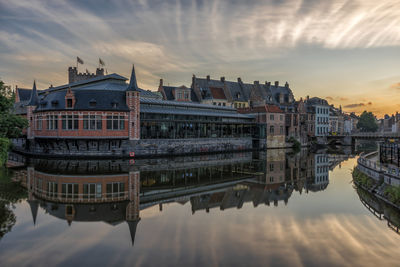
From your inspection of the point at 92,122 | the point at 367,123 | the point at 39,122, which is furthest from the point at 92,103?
the point at 367,123

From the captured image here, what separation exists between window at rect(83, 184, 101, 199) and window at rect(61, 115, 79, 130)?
21.0 meters

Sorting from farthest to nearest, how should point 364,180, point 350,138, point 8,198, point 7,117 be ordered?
point 350,138 < point 7,117 < point 364,180 < point 8,198

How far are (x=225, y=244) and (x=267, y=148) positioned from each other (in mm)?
56645

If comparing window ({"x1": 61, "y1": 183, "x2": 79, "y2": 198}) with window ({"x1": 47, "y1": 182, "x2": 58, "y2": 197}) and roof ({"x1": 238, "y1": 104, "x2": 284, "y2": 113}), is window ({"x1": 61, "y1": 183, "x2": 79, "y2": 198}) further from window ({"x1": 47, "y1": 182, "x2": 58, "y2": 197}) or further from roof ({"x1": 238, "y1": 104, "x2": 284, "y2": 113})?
roof ({"x1": 238, "y1": 104, "x2": 284, "y2": 113})

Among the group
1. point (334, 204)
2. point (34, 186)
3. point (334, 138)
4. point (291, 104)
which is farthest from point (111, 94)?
point (334, 138)

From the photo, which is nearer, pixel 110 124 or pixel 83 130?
pixel 83 130

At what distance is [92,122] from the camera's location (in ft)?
142

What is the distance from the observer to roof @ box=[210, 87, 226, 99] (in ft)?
243

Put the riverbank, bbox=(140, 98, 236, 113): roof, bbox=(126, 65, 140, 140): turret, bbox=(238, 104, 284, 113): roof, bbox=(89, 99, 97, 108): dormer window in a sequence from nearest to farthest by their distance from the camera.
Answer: the riverbank → bbox=(89, 99, 97, 108): dormer window → bbox=(126, 65, 140, 140): turret → bbox=(140, 98, 236, 113): roof → bbox=(238, 104, 284, 113): roof

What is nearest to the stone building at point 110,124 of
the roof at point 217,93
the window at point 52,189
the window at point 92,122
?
the window at point 92,122

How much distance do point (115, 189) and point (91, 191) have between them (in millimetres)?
1750

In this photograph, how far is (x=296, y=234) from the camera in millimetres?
14445

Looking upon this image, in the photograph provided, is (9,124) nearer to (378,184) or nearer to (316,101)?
(378,184)

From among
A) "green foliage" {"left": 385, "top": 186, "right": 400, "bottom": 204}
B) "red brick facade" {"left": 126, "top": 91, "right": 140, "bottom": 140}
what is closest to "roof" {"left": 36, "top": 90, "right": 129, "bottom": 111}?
"red brick facade" {"left": 126, "top": 91, "right": 140, "bottom": 140}
